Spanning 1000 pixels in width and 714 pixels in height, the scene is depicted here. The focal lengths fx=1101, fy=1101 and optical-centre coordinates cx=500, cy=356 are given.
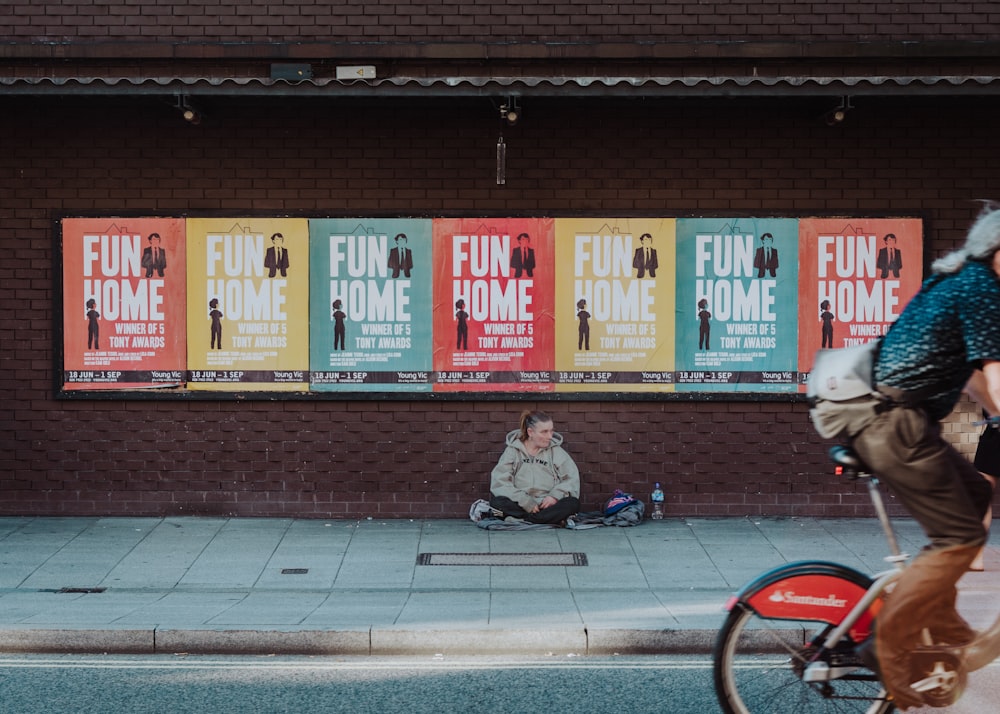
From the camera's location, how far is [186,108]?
9.59 m

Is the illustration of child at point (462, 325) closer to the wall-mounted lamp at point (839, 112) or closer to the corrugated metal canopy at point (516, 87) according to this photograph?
the corrugated metal canopy at point (516, 87)

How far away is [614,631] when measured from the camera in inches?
251

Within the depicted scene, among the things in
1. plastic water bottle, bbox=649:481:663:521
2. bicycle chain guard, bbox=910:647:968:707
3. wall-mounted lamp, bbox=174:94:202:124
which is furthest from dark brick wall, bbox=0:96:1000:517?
bicycle chain guard, bbox=910:647:968:707

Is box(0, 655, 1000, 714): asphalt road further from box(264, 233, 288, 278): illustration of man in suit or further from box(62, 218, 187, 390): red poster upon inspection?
box(264, 233, 288, 278): illustration of man in suit

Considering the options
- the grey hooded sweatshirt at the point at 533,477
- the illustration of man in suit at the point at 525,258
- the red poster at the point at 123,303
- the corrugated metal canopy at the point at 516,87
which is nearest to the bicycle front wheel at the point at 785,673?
the grey hooded sweatshirt at the point at 533,477

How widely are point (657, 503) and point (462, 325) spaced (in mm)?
2477

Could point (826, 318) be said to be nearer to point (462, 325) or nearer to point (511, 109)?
point (462, 325)

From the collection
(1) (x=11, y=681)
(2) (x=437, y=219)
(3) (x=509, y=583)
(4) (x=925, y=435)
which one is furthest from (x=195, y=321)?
(4) (x=925, y=435)

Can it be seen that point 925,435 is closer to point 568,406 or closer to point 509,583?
point 509,583

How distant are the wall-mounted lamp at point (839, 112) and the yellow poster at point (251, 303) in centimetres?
495

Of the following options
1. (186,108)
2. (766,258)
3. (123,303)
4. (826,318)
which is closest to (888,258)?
(826,318)

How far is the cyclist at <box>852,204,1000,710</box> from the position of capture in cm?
401

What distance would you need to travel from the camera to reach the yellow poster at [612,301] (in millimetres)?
10359

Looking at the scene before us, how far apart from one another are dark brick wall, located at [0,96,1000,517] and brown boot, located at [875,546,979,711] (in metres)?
6.28
